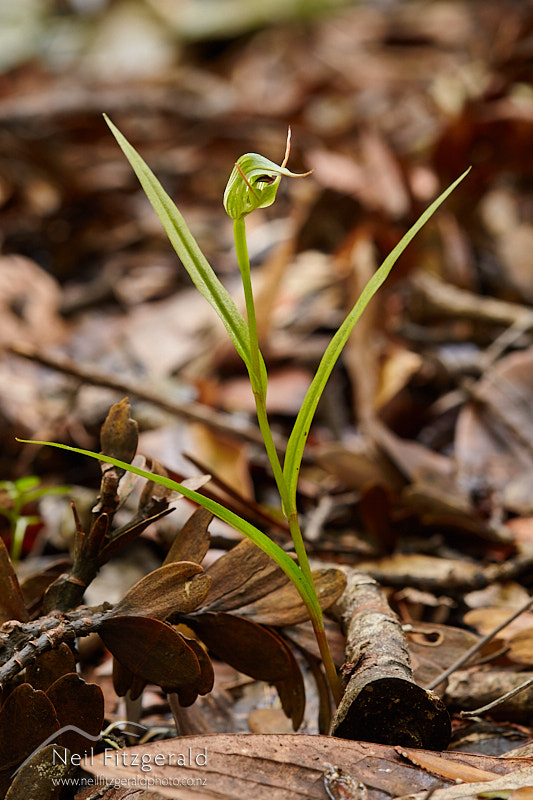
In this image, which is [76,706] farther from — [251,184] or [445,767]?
[251,184]

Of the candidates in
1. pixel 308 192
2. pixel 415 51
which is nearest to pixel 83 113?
pixel 308 192

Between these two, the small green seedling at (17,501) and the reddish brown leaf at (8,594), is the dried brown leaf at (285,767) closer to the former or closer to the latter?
the reddish brown leaf at (8,594)

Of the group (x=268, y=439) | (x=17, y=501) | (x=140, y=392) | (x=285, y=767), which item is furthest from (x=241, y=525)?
(x=140, y=392)

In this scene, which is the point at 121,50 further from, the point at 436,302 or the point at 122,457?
the point at 122,457

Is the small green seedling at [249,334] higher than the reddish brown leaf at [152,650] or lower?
higher

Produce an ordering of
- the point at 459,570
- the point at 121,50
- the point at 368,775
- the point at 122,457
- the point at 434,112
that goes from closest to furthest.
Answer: the point at 368,775 → the point at 122,457 → the point at 459,570 → the point at 434,112 → the point at 121,50

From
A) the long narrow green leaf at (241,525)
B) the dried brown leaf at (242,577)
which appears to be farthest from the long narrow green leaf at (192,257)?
the dried brown leaf at (242,577)

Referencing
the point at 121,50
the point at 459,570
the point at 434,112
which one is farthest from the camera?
the point at 121,50
